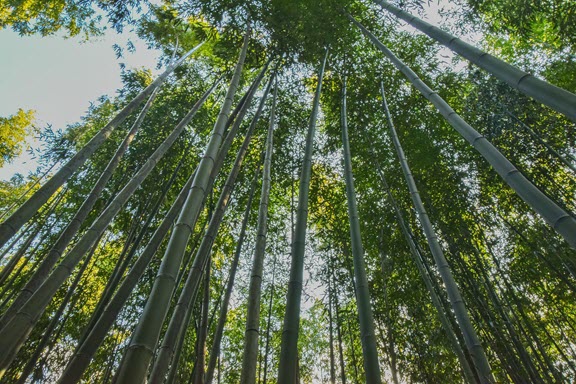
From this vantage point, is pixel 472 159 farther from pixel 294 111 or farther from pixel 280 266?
pixel 280 266

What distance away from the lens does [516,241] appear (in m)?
5.39

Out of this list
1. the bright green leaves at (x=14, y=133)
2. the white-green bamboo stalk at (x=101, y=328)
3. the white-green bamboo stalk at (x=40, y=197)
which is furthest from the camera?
the bright green leaves at (x=14, y=133)

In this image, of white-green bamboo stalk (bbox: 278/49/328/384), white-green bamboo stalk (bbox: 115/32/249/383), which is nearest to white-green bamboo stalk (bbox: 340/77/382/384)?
white-green bamboo stalk (bbox: 278/49/328/384)

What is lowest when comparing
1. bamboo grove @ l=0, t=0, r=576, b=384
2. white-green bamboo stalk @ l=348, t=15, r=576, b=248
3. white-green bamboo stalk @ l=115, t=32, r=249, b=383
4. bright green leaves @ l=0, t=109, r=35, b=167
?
white-green bamboo stalk @ l=115, t=32, r=249, b=383

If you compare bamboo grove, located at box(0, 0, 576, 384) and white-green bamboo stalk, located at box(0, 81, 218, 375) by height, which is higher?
bamboo grove, located at box(0, 0, 576, 384)

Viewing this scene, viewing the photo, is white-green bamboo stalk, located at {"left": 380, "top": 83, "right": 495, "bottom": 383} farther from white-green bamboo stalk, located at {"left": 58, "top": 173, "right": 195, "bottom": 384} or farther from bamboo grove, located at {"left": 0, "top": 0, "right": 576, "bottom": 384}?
white-green bamboo stalk, located at {"left": 58, "top": 173, "right": 195, "bottom": 384}

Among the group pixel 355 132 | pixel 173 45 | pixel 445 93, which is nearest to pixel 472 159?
pixel 445 93

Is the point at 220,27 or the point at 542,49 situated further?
the point at 542,49

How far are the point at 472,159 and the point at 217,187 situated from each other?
4288 mm

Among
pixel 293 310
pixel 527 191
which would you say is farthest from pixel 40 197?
pixel 527 191

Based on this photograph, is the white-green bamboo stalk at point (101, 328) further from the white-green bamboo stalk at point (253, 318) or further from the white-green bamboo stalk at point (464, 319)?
the white-green bamboo stalk at point (464, 319)

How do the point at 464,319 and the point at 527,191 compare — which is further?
the point at 464,319

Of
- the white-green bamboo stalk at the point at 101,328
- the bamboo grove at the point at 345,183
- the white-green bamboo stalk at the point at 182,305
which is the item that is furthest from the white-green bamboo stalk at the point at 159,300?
the bamboo grove at the point at 345,183

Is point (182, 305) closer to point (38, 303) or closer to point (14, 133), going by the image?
point (38, 303)
